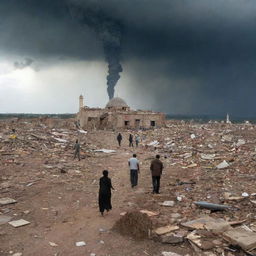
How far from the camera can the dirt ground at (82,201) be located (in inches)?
215

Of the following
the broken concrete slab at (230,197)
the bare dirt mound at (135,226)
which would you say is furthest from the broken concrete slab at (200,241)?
the broken concrete slab at (230,197)

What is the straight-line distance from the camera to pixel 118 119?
40531 mm

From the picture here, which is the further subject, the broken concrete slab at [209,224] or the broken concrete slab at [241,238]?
the broken concrete slab at [209,224]

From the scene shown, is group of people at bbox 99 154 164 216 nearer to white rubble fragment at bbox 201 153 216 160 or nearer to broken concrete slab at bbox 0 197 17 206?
broken concrete slab at bbox 0 197 17 206

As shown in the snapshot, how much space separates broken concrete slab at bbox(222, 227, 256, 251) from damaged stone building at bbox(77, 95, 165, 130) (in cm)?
3489

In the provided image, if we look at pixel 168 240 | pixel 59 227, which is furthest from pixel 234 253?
pixel 59 227

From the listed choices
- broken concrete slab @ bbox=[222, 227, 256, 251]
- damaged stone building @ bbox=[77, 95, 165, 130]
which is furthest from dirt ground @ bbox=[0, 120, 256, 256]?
damaged stone building @ bbox=[77, 95, 165, 130]

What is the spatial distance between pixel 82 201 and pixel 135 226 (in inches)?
109

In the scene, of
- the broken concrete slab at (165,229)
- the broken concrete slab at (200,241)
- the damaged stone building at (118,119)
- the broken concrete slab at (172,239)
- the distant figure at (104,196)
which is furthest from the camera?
the damaged stone building at (118,119)

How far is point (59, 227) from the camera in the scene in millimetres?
6363

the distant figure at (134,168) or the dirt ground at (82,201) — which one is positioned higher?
the distant figure at (134,168)

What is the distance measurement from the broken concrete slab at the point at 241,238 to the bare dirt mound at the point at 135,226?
149 centimetres

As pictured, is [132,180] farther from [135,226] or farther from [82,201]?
[135,226]

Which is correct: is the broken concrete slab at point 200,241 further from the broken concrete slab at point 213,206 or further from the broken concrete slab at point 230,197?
the broken concrete slab at point 230,197
